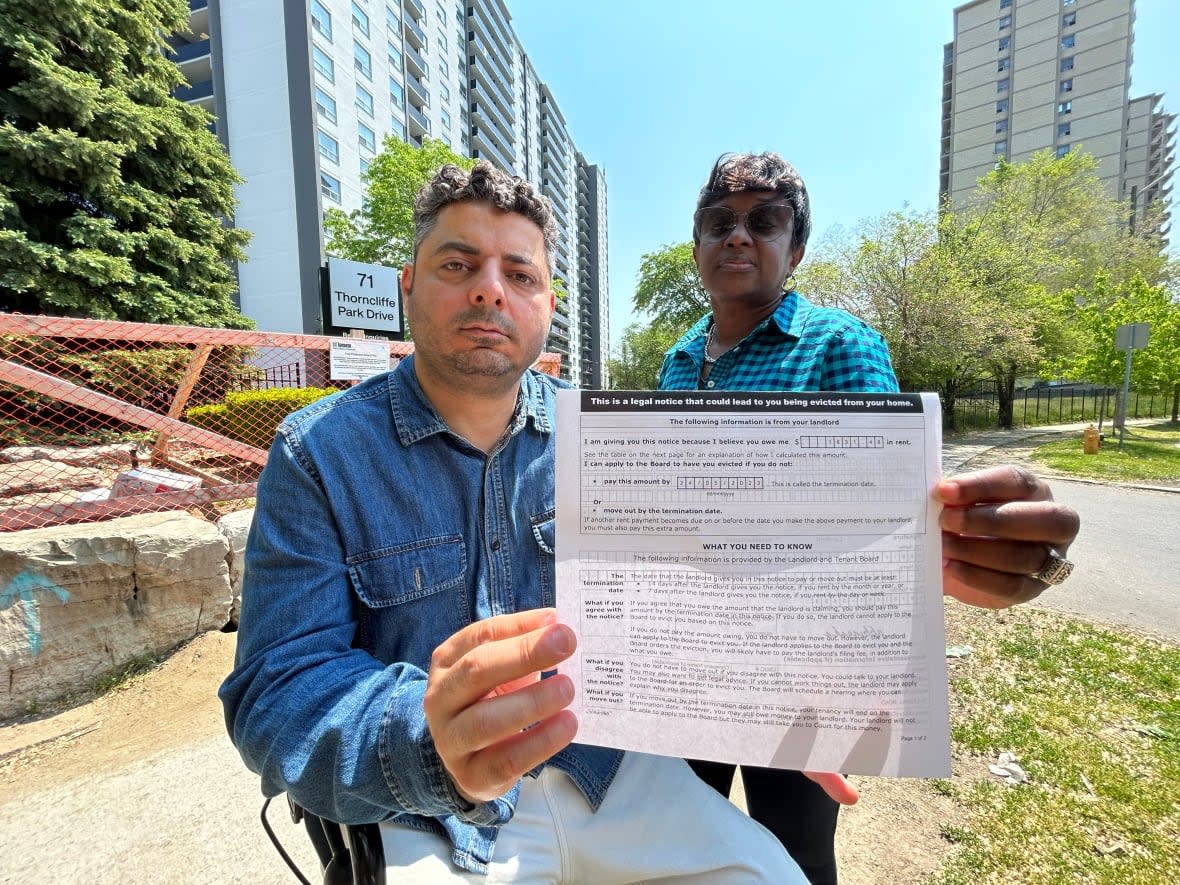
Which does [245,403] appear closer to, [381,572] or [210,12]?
[381,572]

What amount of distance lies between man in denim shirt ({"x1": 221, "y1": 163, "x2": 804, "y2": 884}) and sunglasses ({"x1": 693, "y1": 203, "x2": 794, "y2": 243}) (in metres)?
0.57

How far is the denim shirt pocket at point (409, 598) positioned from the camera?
3.77 feet

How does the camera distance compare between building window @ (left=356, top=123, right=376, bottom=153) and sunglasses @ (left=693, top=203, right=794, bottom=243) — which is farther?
building window @ (left=356, top=123, right=376, bottom=153)

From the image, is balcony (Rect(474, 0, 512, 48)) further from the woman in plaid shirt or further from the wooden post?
the woman in plaid shirt

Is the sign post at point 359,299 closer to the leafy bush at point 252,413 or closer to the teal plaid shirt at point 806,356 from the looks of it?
the leafy bush at point 252,413

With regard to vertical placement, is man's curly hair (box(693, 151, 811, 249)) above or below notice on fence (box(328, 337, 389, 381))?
above

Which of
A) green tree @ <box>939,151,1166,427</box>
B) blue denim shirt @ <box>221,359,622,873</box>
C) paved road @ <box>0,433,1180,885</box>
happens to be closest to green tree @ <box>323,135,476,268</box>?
green tree @ <box>939,151,1166,427</box>

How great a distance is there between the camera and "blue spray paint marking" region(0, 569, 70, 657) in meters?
2.53

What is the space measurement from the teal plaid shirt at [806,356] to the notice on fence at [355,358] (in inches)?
141

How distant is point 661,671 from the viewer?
2.74ft

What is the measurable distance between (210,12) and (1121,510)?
115ft

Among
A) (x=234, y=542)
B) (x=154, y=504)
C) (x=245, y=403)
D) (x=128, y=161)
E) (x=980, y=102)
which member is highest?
(x=980, y=102)

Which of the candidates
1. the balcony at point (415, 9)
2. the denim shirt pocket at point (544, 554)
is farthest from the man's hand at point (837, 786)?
the balcony at point (415, 9)

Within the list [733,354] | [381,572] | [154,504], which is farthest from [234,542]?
[733,354]
